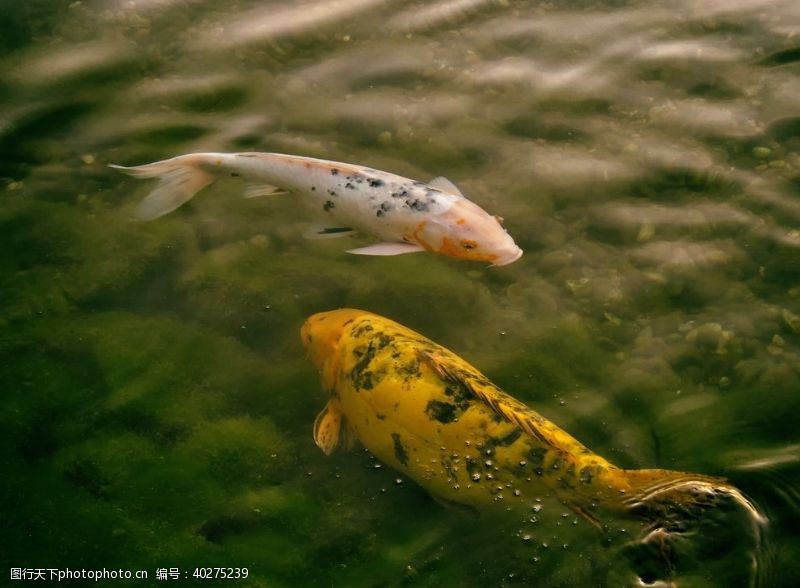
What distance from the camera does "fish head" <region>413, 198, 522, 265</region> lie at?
12.3 feet

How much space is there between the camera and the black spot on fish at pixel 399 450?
3178mm

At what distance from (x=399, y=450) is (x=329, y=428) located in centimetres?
40

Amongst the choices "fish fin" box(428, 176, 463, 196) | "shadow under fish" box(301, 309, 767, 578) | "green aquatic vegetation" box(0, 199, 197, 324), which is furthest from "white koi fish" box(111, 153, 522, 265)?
"shadow under fish" box(301, 309, 767, 578)

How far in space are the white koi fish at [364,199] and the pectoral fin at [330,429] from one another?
798mm

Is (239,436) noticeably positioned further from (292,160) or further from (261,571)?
(292,160)

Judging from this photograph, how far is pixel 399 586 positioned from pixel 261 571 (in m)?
0.59

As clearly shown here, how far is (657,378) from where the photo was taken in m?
3.61

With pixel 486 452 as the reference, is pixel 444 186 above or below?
above

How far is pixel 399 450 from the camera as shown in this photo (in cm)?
319

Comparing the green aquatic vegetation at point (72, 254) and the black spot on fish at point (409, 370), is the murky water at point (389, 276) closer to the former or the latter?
the green aquatic vegetation at point (72, 254)

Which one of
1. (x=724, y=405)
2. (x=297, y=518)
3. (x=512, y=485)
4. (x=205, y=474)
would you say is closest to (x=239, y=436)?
(x=205, y=474)

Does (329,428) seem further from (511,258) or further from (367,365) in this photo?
(511,258)

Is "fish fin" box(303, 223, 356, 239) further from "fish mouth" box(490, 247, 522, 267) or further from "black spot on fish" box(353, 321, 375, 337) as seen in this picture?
"fish mouth" box(490, 247, 522, 267)

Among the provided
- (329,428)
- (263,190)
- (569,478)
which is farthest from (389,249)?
(569,478)
